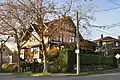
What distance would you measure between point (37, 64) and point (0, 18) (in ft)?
36.5

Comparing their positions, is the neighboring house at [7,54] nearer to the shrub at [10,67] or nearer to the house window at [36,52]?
the house window at [36,52]

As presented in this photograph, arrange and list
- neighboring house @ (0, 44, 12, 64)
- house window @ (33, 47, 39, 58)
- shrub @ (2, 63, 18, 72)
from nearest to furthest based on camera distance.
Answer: shrub @ (2, 63, 18, 72)
house window @ (33, 47, 39, 58)
neighboring house @ (0, 44, 12, 64)

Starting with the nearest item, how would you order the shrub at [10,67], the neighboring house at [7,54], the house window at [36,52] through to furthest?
the shrub at [10,67], the house window at [36,52], the neighboring house at [7,54]

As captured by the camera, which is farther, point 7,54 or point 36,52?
point 7,54

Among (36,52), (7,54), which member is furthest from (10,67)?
(7,54)

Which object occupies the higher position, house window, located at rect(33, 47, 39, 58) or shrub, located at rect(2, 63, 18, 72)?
house window, located at rect(33, 47, 39, 58)

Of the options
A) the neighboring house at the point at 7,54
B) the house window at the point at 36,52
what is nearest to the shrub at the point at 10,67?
the house window at the point at 36,52

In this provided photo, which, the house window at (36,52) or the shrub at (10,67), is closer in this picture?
the shrub at (10,67)

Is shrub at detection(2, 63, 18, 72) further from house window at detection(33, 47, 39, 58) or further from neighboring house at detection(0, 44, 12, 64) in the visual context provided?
neighboring house at detection(0, 44, 12, 64)

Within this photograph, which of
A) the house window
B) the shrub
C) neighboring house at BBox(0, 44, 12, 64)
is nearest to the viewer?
the shrub

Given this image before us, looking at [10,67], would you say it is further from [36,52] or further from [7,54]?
[7,54]

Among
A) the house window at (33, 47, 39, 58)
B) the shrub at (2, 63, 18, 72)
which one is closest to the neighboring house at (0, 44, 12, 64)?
the house window at (33, 47, 39, 58)

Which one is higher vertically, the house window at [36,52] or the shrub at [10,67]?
the house window at [36,52]

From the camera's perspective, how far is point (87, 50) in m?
54.0
